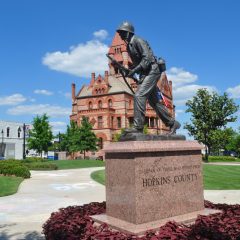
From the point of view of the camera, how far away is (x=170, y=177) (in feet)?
23.2

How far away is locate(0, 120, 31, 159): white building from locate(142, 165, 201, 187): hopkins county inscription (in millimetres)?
69943

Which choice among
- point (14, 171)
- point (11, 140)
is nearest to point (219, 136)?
point (14, 171)

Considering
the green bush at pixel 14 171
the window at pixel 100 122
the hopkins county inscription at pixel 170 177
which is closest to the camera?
the hopkins county inscription at pixel 170 177

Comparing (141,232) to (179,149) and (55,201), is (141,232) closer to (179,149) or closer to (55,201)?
(179,149)

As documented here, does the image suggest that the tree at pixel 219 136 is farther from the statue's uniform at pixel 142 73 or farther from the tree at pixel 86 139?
the statue's uniform at pixel 142 73

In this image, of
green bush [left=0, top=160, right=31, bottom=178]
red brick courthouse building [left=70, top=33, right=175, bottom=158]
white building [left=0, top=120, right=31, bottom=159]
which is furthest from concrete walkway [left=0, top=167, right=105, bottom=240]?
white building [left=0, top=120, right=31, bottom=159]

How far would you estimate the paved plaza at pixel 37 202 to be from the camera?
8566 mm

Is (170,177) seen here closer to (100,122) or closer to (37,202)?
(37,202)

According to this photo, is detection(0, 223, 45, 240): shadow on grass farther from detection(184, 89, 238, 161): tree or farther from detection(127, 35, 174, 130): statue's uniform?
detection(184, 89, 238, 161): tree

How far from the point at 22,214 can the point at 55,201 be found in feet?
8.95

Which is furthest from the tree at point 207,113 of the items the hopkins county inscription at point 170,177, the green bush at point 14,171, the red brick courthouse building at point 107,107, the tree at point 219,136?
the hopkins county inscription at point 170,177

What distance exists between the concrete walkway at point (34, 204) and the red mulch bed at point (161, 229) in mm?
1338

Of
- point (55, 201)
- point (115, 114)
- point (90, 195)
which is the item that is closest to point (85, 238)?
point (55, 201)

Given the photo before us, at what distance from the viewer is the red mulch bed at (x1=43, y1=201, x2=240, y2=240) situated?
19.0ft
